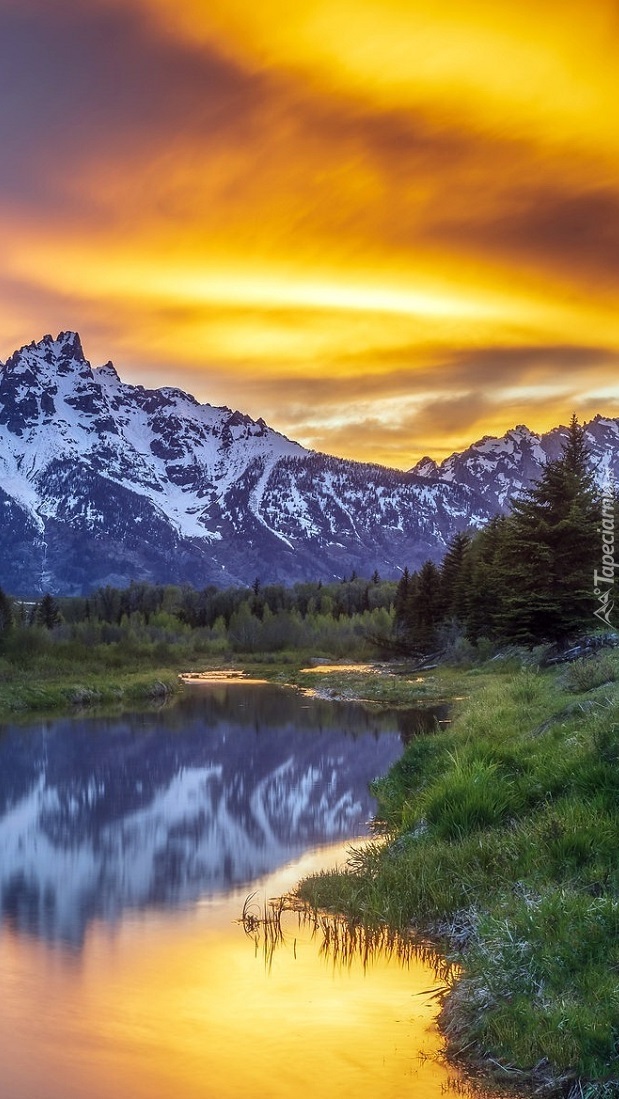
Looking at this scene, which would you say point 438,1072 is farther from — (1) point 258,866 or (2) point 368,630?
(2) point 368,630

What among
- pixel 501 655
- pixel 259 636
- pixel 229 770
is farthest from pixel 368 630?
pixel 229 770

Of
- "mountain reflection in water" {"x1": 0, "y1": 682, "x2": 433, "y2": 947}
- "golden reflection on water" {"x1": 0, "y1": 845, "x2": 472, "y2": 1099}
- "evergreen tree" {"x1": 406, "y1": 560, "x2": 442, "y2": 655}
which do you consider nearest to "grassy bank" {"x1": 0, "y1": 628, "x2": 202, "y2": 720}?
"mountain reflection in water" {"x1": 0, "y1": 682, "x2": 433, "y2": 947}

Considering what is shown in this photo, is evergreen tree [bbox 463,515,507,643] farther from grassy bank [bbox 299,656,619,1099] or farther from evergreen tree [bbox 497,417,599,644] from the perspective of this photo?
grassy bank [bbox 299,656,619,1099]

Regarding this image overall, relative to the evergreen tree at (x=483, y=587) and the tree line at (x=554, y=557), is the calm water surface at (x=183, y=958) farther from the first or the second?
the evergreen tree at (x=483, y=587)

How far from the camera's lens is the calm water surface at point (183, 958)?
31.4 feet

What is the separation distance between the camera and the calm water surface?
957cm

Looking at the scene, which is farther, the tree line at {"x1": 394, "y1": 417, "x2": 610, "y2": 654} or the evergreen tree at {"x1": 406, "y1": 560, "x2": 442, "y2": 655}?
the evergreen tree at {"x1": 406, "y1": 560, "x2": 442, "y2": 655}

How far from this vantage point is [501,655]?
6681 cm

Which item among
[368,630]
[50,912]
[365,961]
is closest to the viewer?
[365,961]

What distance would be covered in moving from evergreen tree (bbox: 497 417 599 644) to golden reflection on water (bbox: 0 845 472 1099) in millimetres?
36960

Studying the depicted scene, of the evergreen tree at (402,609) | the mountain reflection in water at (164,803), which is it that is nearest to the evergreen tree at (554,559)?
the mountain reflection in water at (164,803)

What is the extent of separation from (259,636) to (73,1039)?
13388 cm

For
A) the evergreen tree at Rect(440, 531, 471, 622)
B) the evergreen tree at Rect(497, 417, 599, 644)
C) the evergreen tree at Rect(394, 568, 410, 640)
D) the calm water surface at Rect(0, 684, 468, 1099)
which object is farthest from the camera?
the evergreen tree at Rect(394, 568, 410, 640)

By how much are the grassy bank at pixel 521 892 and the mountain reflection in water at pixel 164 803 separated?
10.0ft
